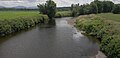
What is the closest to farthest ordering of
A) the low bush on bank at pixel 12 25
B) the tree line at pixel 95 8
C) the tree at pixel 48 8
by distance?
the low bush on bank at pixel 12 25, the tree at pixel 48 8, the tree line at pixel 95 8

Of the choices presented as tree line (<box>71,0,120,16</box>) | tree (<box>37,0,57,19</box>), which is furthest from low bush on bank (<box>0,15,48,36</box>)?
tree line (<box>71,0,120,16</box>)

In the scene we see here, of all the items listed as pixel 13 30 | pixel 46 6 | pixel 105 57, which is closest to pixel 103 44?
pixel 105 57

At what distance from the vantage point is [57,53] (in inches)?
1393

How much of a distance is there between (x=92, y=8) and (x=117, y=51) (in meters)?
108

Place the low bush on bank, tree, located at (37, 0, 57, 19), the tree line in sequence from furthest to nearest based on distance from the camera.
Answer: the tree line < tree, located at (37, 0, 57, 19) < the low bush on bank

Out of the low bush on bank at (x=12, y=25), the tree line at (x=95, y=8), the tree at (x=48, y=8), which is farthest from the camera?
the tree line at (x=95, y=8)

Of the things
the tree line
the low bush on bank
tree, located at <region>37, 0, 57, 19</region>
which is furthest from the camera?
the tree line

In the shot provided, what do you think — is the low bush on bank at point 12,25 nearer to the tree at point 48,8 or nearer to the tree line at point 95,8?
the tree at point 48,8

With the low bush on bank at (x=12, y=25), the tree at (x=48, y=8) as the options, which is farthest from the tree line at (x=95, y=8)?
the low bush on bank at (x=12, y=25)

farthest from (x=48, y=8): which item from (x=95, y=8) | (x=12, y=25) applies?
(x=12, y=25)

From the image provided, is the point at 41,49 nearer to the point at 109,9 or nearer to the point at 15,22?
the point at 15,22

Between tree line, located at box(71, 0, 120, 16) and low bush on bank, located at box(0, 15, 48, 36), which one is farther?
tree line, located at box(71, 0, 120, 16)

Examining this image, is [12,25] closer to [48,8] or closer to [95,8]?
[48,8]

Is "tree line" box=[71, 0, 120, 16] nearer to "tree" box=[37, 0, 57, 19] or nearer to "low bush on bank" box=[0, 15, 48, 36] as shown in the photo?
"tree" box=[37, 0, 57, 19]
